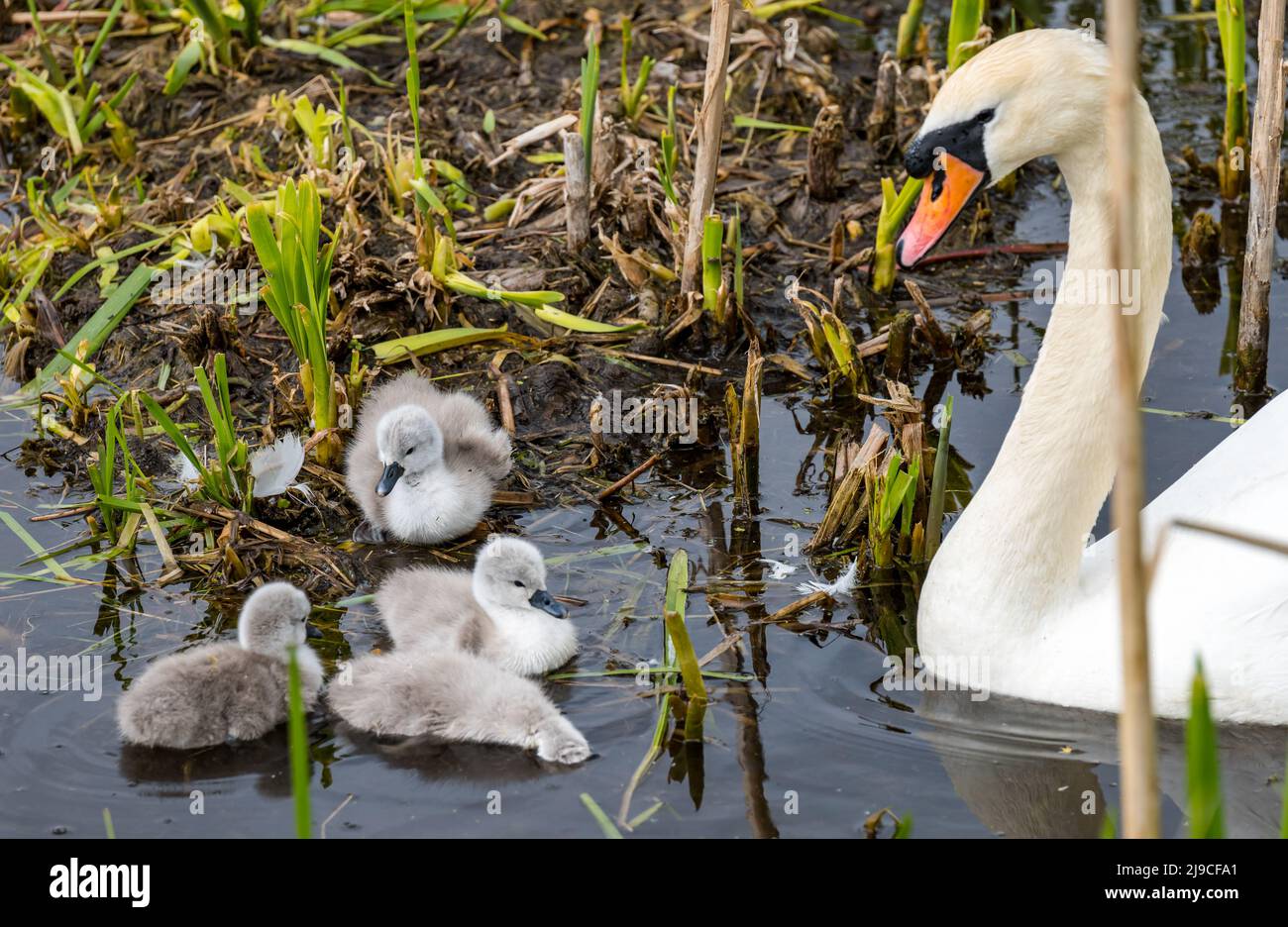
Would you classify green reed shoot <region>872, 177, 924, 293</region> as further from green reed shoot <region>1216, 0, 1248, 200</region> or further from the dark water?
the dark water

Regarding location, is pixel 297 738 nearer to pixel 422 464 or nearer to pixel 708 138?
pixel 422 464

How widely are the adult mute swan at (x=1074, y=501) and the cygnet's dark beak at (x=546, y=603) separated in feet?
3.71

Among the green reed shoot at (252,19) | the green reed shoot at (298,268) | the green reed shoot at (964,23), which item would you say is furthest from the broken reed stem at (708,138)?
the green reed shoot at (252,19)

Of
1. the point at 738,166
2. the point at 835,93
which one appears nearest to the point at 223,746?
the point at 738,166

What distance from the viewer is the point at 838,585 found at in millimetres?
5340

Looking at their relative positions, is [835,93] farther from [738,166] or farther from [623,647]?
[623,647]

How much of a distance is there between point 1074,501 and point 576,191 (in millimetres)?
3254

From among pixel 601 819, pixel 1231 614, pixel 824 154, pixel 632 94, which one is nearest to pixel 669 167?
pixel 824 154

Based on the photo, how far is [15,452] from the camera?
6.39 meters

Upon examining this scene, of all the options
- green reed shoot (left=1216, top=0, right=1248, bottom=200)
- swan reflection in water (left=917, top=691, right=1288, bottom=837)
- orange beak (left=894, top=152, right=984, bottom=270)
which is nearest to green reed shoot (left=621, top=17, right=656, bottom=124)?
green reed shoot (left=1216, top=0, right=1248, bottom=200)

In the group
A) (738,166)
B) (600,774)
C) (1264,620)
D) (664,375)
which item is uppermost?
(738,166)

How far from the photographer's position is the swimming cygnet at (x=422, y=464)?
5.55 meters

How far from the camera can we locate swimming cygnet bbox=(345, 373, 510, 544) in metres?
5.55

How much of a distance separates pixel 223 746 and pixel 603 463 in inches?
82.0
